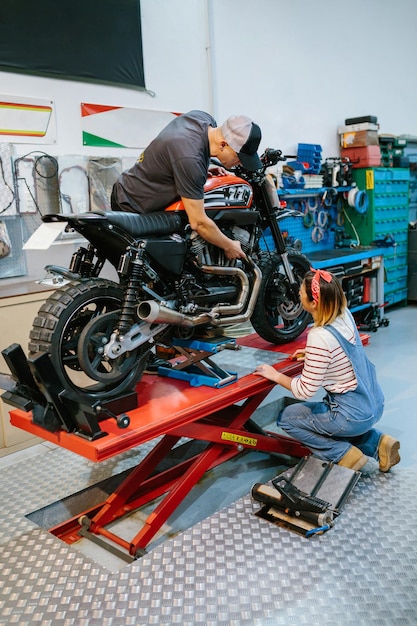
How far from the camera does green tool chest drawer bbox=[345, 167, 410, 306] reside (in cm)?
621

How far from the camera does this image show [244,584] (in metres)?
2.02

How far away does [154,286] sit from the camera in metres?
2.57

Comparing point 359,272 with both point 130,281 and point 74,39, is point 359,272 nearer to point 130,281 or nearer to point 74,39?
point 74,39

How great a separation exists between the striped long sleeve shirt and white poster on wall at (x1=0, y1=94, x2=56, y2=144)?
7.48 ft

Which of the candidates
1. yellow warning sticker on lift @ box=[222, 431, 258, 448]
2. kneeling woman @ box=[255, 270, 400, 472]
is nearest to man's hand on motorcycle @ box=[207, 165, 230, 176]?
kneeling woman @ box=[255, 270, 400, 472]

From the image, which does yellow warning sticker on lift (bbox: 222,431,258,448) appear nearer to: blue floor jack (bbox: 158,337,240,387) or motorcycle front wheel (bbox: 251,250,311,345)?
blue floor jack (bbox: 158,337,240,387)

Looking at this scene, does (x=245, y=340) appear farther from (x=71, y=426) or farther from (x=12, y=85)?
(x=12, y=85)

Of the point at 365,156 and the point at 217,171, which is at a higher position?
the point at 365,156

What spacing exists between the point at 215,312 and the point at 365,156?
4239 millimetres

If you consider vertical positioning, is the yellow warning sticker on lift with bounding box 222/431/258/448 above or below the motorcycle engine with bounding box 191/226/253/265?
below

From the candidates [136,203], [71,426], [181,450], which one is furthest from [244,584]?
[136,203]

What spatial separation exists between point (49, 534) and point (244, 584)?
2.92ft

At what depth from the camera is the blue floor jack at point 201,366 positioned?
8.73 feet

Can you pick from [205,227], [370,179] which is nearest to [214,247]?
[205,227]
